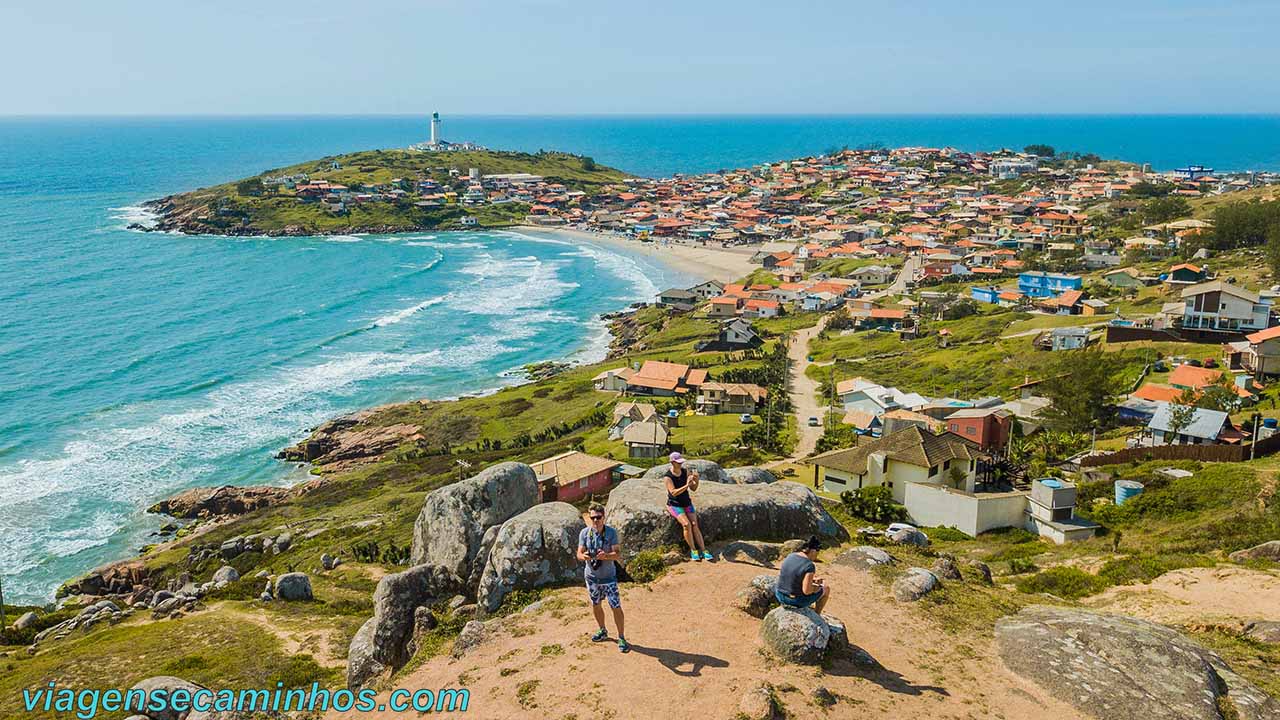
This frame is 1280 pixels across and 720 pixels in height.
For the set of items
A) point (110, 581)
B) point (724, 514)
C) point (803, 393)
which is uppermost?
point (724, 514)

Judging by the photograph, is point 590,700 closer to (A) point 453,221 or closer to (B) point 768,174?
(A) point 453,221

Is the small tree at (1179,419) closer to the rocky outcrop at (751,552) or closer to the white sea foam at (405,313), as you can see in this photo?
the rocky outcrop at (751,552)

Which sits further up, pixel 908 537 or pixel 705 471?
pixel 705 471

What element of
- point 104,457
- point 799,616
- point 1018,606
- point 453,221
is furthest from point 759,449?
point 453,221

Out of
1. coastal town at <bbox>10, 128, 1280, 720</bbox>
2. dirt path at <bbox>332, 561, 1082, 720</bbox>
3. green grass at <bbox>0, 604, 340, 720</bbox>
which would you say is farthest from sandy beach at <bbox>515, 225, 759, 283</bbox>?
dirt path at <bbox>332, 561, 1082, 720</bbox>

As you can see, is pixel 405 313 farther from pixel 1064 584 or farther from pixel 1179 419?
pixel 1064 584

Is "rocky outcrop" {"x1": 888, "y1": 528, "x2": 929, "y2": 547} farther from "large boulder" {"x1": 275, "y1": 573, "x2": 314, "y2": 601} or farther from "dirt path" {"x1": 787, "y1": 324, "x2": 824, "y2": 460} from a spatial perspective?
"dirt path" {"x1": 787, "y1": 324, "x2": 824, "y2": 460}

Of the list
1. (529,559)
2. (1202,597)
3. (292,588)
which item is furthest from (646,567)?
(292,588)
